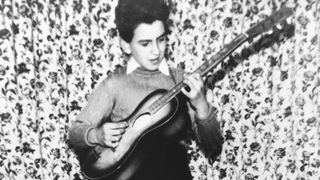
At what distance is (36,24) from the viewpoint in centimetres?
144

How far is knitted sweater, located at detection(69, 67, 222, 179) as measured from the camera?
49.9 inches

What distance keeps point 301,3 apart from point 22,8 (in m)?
1.27

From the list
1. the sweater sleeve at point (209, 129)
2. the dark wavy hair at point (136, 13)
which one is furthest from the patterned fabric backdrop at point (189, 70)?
the sweater sleeve at point (209, 129)

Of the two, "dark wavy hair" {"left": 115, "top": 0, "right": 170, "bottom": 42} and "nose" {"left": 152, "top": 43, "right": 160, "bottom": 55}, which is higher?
"dark wavy hair" {"left": 115, "top": 0, "right": 170, "bottom": 42}

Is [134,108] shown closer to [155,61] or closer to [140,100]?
[140,100]

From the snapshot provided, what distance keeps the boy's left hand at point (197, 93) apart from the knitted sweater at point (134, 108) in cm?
4

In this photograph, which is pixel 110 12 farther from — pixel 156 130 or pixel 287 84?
pixel 287 84

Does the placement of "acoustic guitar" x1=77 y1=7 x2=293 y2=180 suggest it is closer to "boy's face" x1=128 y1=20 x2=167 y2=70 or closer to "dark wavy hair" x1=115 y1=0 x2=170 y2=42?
"boy's face" x1=128 y1=20 x2=167 y2=70

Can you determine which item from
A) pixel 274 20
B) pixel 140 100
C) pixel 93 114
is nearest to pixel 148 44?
pixel 140 100

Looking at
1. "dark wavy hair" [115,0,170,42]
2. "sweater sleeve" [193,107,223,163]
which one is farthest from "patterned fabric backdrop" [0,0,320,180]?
"sweater sleeve" [193,107,223,163]

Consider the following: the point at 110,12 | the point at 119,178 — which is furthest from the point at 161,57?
the point at 119,178

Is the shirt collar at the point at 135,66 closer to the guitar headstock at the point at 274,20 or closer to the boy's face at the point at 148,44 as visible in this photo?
the boy's face at the point at 148,44

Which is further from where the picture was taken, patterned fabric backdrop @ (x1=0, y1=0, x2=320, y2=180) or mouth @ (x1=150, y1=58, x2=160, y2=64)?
patterned fabric backdrop @ (x1=0, y1=0, x2=320, y2=180)

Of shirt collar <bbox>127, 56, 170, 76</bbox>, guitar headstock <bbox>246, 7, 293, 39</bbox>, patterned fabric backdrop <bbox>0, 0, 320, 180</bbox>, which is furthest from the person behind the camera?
patterned fabric backdrop <bbox>0, 0, 320, 180</bbox>
